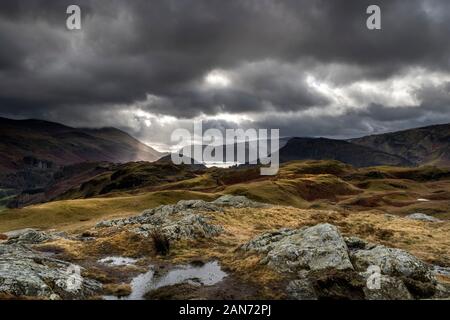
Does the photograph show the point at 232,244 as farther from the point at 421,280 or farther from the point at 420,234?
the point at 420,234

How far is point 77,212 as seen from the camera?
273 ft

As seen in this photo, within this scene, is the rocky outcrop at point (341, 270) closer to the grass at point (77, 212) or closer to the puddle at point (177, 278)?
the puddle at point (177, 278)

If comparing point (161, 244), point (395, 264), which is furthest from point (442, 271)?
point (161, 244)

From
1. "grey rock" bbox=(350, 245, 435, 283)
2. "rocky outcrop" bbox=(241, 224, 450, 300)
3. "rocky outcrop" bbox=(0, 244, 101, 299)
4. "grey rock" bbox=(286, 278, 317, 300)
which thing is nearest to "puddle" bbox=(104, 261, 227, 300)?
"rocky outcrop" bbox=(0, 244, 101, 299)

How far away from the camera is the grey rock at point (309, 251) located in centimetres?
2697

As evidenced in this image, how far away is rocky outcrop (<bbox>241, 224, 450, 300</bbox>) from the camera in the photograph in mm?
23828

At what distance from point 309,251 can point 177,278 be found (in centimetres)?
967

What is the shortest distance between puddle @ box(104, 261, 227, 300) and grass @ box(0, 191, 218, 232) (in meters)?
39.6

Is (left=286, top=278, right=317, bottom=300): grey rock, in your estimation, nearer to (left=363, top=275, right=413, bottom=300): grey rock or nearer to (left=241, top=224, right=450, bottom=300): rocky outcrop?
(left=241, top=224, right=450, bottom=300): rocky outcrop

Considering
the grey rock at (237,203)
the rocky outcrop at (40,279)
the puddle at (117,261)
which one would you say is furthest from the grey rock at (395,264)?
the grey rock at (237,203)

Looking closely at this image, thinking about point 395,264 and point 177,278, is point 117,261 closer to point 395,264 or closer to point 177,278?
point 177,278
